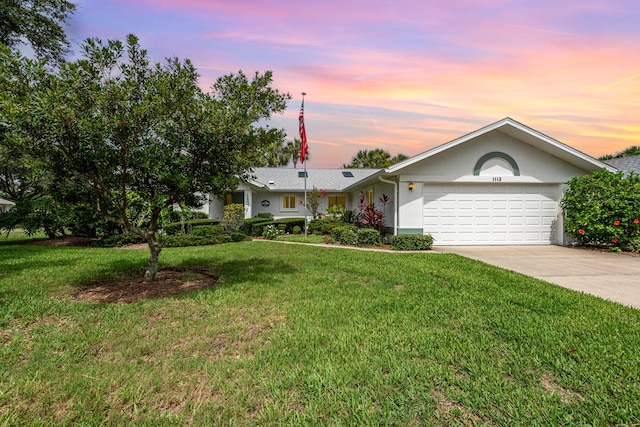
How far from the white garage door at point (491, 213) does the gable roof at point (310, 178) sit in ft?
36.4

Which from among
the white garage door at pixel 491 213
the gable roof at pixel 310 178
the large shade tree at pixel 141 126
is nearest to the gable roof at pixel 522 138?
the white garage door at pixel 491 213

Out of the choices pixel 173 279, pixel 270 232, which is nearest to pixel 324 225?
pixel 270 232

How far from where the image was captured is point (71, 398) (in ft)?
8.41

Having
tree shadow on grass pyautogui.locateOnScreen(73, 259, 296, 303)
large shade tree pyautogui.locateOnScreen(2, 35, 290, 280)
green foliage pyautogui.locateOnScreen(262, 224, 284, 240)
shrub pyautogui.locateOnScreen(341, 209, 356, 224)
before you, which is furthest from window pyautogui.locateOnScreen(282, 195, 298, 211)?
large shade tree pyautogui.locateOnScreen(2, 35, 290, 280)

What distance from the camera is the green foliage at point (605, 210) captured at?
10641 mm

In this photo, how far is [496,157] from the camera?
40.6 ft

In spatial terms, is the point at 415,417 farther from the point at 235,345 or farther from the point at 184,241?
the point at 184,241

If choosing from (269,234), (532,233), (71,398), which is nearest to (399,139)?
(532,233)

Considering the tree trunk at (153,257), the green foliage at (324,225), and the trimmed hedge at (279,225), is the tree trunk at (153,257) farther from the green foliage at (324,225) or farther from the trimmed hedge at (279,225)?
the green foliage at (324,225)

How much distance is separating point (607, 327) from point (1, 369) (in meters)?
6.57

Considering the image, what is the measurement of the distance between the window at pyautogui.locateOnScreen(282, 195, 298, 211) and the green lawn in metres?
18.4

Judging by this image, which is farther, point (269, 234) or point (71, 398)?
point (269, 234)

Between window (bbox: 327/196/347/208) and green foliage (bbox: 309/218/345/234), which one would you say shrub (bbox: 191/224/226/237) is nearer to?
green foliage (bbox: 309/218/345/234)

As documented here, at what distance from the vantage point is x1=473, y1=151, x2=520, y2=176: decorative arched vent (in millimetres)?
12344
